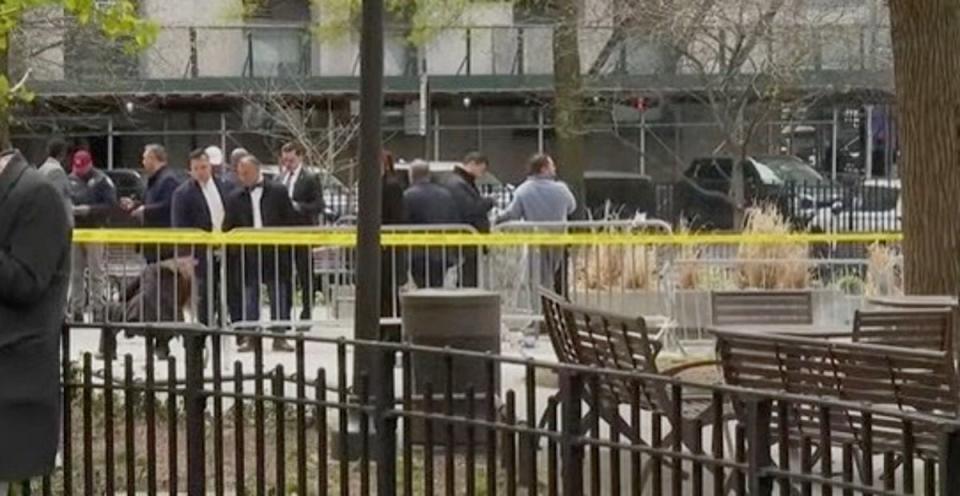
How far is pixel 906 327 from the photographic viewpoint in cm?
1033

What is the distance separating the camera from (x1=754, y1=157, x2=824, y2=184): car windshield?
36062mm

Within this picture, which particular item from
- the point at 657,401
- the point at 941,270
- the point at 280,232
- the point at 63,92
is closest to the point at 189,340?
the point at 657,401

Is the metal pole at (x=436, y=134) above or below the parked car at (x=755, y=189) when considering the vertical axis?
above

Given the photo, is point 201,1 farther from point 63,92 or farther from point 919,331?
point 919,331

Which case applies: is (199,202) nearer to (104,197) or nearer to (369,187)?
(104,197)

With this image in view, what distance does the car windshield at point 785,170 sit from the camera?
36.1m

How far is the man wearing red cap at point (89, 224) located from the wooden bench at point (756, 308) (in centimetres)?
623

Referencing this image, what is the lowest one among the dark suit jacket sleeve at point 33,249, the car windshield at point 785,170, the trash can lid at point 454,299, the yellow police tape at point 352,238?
the trash can lid at point 454,299

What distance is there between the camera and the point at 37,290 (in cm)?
707

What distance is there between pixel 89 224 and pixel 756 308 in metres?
9.65

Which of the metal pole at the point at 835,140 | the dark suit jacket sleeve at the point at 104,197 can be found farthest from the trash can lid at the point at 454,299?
the metal pole at the point at 835,140

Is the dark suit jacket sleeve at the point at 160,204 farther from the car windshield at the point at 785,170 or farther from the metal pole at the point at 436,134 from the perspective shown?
the metal pole at the point at 436,134

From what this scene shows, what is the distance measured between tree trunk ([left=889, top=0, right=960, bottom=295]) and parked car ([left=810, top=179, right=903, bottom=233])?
1494 cm

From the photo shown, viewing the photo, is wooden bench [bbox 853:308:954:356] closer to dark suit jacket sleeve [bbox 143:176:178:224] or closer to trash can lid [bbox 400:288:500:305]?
trash can lid [bbox 400:288:500:305]
